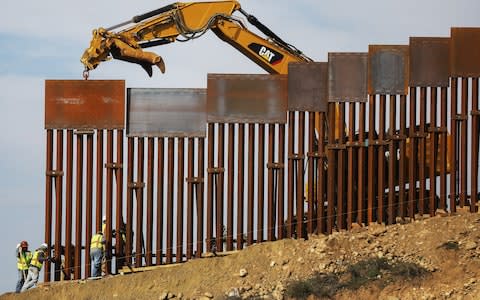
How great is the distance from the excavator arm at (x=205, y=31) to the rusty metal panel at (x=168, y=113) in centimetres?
144

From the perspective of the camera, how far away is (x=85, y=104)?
99.4ft

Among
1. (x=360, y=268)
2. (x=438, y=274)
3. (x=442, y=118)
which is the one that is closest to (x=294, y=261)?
(x=360, y=268)

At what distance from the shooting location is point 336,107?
102ft

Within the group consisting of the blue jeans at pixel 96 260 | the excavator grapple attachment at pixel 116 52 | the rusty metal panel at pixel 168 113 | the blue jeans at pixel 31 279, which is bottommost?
the blue jeans at pixel 31 279

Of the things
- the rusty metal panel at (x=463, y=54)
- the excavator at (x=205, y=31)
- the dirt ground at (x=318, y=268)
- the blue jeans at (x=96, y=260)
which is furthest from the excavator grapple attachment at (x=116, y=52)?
the rusty metal panel at (x=463, y=54)

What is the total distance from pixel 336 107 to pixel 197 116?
374 cm

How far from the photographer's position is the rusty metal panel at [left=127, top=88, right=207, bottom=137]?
3031 centimetres

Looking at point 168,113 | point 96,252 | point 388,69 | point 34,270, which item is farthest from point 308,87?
point 34,270

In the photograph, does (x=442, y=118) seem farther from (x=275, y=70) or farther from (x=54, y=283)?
(x=54, y=283)

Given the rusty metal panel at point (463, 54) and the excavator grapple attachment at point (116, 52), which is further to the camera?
the excavator grapple attachment at point (116, 52)

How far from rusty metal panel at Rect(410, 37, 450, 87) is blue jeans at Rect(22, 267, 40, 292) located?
1084 cm

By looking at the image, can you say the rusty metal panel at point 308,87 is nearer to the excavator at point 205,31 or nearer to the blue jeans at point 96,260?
the excavator at point 205,31

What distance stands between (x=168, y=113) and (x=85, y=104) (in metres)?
2.16

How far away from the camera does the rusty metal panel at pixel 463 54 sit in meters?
30.6
